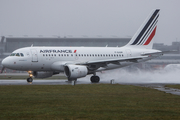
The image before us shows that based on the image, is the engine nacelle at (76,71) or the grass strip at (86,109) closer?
the grass strip at (86,109)

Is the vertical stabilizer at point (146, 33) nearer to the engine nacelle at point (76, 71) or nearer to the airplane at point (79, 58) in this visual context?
the airplane at point (79, 58)

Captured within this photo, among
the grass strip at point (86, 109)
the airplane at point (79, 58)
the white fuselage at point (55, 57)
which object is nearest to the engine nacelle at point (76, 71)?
the airplane at point (79, 58)

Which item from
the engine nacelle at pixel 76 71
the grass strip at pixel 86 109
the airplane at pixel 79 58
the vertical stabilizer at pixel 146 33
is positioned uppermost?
the vertical stabilizer at pixel 146 33

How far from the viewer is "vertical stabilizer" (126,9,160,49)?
46.9 m

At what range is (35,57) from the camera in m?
38.8

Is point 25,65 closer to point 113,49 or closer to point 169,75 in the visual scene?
point 113,49

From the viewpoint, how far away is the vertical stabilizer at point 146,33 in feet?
154

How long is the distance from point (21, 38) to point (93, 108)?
355ft

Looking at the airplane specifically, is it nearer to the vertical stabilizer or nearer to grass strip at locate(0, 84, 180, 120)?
the vertical stabilizer

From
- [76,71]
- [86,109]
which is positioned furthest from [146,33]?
[86,109]

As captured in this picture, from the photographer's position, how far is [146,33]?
47094 millimetres

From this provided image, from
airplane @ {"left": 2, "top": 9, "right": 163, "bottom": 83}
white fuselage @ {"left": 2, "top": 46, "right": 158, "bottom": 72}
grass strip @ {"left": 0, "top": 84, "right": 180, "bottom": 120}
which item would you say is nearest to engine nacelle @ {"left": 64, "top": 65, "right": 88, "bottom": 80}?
airplane @ {"left": 2, "top": 9, "right": 163, "bottom": 83}

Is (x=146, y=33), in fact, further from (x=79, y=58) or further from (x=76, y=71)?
(x=76, y=71)

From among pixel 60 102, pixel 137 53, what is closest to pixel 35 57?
pixel 137 53
